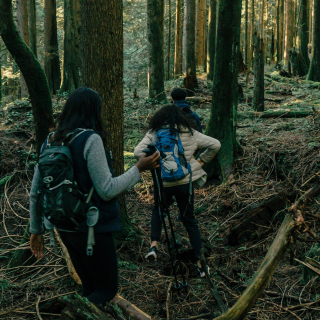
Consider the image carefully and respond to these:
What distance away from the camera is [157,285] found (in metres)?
4.13

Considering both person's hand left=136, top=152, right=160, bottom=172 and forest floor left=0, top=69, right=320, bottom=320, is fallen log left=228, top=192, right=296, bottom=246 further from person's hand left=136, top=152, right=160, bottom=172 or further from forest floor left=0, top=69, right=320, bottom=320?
person's hand left=136, top=152, right=160, bottom=172

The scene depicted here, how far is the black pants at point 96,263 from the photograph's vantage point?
2.66m

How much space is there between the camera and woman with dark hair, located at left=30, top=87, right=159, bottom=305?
2.54m

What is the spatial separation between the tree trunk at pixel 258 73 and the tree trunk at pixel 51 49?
9.28 m

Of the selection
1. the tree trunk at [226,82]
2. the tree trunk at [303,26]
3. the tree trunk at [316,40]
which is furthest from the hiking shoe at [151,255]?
the tree trunk at [303,26]

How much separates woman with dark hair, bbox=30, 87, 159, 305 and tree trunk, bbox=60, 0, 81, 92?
1166 cm

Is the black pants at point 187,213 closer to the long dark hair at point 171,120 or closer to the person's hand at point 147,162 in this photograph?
the long dark hair at point 171,120

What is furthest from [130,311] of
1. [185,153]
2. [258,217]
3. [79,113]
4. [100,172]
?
[258,217]

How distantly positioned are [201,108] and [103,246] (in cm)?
1014

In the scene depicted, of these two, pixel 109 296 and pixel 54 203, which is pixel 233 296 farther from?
pixel 54 203

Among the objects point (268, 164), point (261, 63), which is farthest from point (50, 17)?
point (268, 164)

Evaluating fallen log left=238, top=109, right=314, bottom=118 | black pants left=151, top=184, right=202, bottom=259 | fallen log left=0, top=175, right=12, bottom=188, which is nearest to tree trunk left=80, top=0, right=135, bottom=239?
black pants left=151, top=184, right=202, bottom=259

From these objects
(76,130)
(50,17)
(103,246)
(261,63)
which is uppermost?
(50,17)

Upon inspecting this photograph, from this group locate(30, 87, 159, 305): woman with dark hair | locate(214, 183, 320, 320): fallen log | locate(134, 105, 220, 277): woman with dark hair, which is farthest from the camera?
locate(134, 105, 220, 277): woman with dark hair
